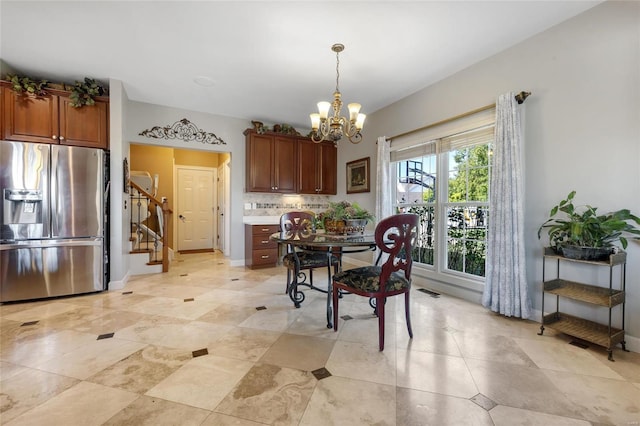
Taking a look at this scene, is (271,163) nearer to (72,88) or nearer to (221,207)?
(221,207)

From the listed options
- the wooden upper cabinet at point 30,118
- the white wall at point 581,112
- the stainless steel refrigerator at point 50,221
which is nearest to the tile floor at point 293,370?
the stainless steel refrigerator at point 50,221

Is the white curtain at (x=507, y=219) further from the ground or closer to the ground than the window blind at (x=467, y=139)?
closer to the ground

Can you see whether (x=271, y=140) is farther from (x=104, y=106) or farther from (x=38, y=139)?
(x=38, y=139)

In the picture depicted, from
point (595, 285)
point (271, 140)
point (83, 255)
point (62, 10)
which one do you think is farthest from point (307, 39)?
point (83, 255)

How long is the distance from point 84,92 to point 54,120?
492mm

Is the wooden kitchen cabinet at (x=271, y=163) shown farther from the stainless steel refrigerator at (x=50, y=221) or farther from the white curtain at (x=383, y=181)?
the stainless steel refrigerator at (x=50, y=221)

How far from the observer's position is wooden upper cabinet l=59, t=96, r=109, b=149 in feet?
11.0

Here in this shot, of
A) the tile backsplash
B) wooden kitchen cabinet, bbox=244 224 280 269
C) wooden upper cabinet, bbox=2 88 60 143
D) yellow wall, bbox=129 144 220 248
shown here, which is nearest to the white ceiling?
wooden upper cabinet, bbox=2 88 60 143

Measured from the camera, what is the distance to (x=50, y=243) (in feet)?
10.1

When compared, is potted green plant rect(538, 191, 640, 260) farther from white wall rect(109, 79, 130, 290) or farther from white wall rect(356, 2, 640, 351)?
white wall rect(109, 79, 130, 290)

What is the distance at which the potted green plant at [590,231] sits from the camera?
193 cm

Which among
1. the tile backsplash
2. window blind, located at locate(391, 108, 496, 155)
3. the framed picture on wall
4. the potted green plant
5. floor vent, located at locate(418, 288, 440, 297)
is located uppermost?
window blind, located at locate(391, 108, 496, 155)

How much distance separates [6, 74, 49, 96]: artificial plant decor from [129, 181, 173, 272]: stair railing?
1438 mm

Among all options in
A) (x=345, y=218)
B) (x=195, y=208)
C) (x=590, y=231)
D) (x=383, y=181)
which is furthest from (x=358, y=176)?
(x=195, y=208)
